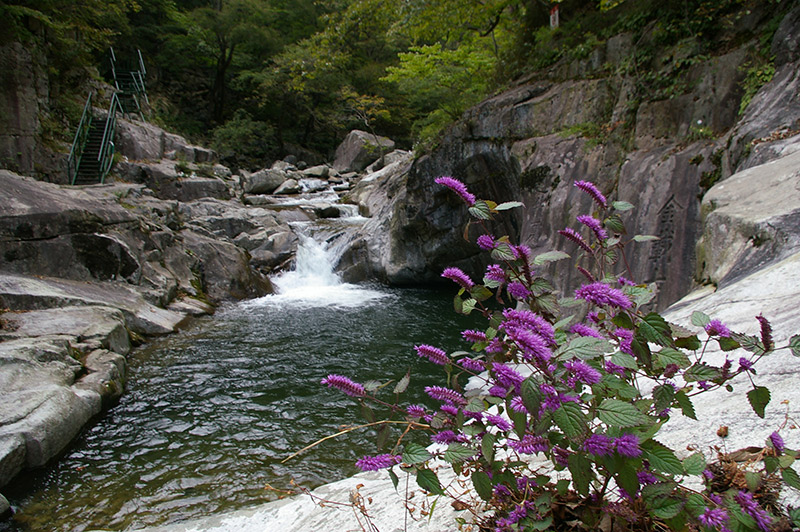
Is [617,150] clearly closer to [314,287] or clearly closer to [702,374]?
[702,374]

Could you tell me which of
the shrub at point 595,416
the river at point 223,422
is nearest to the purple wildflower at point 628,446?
the shrub at point 595,416

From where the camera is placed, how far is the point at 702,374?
4.17ft

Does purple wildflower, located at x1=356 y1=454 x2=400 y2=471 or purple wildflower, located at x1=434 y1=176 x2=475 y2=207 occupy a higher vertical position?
purple wildflower, located at x1=434 y1=176 x2=475 y2=207

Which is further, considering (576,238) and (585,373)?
(576,238)

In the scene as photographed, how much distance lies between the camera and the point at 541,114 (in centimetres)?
977

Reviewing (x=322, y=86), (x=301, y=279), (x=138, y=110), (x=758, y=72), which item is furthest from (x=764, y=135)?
(x=322, y=86)

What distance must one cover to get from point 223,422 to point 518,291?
196 inches

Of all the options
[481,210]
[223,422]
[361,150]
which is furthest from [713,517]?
[361,150]

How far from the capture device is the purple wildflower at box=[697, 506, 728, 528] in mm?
1089

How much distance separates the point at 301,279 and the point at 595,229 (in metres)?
12.6

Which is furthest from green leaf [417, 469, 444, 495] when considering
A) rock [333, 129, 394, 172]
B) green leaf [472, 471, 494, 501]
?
rock [333, 129, 394, 172]

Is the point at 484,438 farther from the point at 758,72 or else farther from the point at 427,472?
the point at 758,72

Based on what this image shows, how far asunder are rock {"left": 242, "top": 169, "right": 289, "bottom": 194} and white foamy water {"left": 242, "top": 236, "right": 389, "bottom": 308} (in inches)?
345

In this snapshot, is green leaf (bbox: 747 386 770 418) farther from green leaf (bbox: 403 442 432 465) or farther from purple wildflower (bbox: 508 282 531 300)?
green leaf (bbox: 403 442 432 465)
